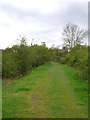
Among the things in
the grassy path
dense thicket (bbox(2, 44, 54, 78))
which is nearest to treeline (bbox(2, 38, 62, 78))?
dense thicket (bbox(2, 44, 54, 78))

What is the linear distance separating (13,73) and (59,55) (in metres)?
52.2

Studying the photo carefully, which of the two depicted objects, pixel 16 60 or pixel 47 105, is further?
pixel 16 60

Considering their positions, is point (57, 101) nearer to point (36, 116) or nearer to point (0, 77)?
point (36, 116)

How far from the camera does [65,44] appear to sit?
273 feet

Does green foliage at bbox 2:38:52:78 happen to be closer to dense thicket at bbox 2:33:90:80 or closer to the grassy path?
dense thicket at bbox 2:33:90:80

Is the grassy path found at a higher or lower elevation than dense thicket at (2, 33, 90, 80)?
lower

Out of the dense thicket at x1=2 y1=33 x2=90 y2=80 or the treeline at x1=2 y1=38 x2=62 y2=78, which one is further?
the treeline at x1=2 y1=38 x2=62 y2=78

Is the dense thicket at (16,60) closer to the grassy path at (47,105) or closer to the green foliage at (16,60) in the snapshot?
the green foliage at (16,60)

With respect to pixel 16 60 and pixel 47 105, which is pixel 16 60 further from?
pixel 47 105

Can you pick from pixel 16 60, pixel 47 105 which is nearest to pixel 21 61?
pixel 16 60

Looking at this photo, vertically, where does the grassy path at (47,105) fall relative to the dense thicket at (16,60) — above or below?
below

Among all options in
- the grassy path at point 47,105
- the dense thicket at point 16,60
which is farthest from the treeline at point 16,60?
the grassy path at point 47,105

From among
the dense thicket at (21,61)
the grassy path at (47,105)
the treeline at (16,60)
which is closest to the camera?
the grassy path at (47,105)

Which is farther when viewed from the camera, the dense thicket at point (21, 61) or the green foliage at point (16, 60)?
the green foliage at point (16, 60)
